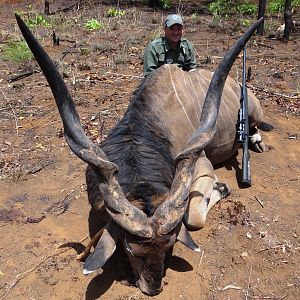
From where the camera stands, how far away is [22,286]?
371cm

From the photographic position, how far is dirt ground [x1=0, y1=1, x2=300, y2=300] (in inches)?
145

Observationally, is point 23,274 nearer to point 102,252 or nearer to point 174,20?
point 102,252

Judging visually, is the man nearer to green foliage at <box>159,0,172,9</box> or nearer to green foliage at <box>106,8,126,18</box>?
green foliage at <box>106,8,126,18</box>

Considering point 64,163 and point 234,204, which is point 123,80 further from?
point 234,204

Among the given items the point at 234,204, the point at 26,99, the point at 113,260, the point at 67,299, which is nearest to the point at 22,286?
the point at 67,299

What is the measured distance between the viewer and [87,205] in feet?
15.3

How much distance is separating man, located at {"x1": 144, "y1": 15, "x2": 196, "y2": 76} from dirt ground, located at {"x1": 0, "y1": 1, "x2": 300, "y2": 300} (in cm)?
93

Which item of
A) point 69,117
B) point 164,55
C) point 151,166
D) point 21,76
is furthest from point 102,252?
point 21,76

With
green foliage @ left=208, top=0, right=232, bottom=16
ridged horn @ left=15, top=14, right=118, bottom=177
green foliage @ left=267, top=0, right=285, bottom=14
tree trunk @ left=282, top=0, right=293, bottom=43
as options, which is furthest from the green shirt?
green foliage @ left=267, top=0, right=285, bottom=14

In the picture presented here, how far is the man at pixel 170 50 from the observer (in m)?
5.92

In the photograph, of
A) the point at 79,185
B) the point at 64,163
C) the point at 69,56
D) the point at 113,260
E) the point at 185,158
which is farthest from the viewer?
the point at 69,56

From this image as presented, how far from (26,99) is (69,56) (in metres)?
2.47

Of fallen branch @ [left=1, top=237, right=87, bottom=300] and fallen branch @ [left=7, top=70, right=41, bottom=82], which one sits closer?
fallen branch @ [left=1, top=237, right=87, bottom=300]

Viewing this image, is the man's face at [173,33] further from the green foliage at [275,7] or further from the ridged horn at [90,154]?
the green foliage at [275,7]
